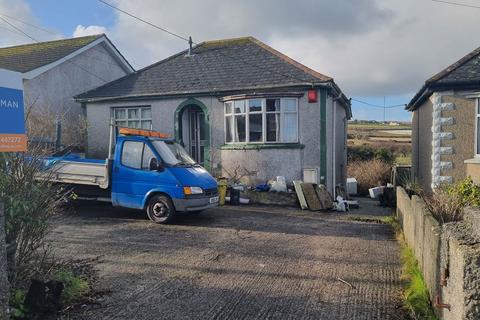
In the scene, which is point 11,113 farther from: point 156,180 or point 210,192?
point 210,192

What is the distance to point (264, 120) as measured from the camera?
13961 mm

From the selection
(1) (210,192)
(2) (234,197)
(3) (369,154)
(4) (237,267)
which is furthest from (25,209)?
(3) (369,154)

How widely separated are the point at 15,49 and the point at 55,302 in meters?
21.7

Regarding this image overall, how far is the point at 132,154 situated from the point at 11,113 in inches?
234

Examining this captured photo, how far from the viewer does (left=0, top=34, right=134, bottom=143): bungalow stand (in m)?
17.0

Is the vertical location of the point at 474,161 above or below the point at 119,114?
below

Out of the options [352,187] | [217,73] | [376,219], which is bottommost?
[352,187]

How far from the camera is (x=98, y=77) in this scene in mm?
20844

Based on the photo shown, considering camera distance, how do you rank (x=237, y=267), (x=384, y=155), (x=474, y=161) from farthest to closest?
1. (x=384, y=155)
2. (x=474, y=161)
3. (x=237, y=267)

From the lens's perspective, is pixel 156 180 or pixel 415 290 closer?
pixel 415 290

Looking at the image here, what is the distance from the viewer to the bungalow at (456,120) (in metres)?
11.6

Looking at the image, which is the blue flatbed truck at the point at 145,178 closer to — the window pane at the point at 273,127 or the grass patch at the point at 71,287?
the grass patch at the point at 71,287

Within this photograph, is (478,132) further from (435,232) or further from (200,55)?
(200,55)

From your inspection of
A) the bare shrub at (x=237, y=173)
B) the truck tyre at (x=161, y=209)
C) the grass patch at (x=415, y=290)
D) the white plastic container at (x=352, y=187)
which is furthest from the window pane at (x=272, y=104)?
the white plastic container at (x=352, y=187)
